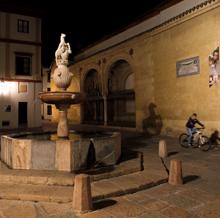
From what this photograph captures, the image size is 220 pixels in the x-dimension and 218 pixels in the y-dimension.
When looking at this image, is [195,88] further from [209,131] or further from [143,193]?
[143,193]

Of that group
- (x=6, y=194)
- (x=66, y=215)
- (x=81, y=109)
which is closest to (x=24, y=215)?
(x=66, y=215)

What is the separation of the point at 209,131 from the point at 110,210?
32.7 ft

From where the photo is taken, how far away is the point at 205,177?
7.33m

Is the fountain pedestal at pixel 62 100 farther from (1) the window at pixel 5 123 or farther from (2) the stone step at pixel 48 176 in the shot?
(1) the window at pixel 5 123

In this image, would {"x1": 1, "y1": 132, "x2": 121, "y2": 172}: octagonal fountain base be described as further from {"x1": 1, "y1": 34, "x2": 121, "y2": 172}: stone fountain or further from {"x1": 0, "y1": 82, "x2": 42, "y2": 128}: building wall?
{"x1": 0, "y1": 82, "x2": 42, "y2": 128}: building wall

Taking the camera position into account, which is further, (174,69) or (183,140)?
(174,69)

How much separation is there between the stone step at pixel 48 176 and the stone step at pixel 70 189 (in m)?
0.13

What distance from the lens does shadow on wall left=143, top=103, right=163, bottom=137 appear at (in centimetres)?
1747

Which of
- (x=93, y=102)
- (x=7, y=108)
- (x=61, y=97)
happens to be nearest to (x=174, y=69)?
(x=61, y=97)

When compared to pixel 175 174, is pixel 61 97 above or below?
above

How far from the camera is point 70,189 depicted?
230 inches

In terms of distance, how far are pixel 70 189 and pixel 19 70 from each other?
1949 centimetres

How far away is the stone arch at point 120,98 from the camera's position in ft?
79.5

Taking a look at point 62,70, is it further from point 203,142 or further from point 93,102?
point 93,102
